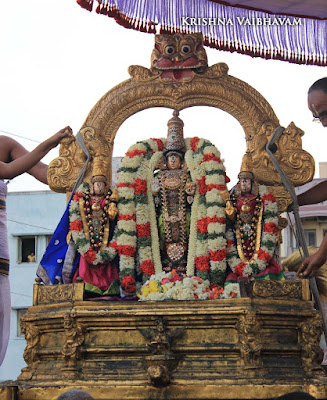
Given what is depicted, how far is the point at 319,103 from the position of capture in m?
7.15

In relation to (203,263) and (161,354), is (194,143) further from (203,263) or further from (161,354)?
(161,354)

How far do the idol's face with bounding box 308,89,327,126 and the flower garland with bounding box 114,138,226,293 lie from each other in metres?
2.36

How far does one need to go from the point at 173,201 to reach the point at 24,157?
1.90m

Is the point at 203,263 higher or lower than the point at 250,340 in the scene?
higher

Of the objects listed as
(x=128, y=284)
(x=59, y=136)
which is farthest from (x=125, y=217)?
(x=59, y=136)

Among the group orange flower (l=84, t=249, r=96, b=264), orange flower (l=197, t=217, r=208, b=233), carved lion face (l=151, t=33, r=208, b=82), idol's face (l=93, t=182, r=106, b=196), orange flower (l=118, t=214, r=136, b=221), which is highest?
carved lion face (l=151, t=33, r=208, b=82)

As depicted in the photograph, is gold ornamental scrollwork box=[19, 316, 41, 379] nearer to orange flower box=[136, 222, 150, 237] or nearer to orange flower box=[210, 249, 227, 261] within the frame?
orange flower box=[136, 222, 150, 237]

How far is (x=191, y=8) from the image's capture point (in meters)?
7.91

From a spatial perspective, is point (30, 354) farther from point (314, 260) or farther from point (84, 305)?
point (314, 260)

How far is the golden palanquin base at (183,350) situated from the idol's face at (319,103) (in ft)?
6.86

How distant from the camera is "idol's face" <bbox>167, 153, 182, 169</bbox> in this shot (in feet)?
32.0

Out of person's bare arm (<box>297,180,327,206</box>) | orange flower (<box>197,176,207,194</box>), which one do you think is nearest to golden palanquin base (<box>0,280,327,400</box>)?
person's bare arm (<box>297,180,327,206</box>)

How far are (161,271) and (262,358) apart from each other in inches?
70.5

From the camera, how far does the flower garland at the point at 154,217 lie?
360 inches
